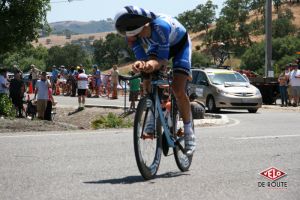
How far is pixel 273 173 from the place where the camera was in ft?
25.3

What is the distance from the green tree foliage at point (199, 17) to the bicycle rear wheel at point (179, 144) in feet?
388

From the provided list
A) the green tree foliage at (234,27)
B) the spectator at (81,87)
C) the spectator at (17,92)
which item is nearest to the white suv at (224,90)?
the spectator at (81,87)

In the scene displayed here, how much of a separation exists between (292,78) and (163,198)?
2110 cm

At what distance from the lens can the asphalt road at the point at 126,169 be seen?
6387 millimetres

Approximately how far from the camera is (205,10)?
12925 cm

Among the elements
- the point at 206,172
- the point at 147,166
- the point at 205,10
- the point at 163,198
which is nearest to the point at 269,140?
the point at 206,172

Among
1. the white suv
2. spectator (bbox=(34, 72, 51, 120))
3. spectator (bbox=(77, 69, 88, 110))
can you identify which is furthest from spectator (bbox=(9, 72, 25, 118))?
the white suv

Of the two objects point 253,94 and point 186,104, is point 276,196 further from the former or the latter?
point 253,94

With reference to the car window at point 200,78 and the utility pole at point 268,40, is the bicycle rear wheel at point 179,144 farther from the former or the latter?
the utility pole at point 268,40

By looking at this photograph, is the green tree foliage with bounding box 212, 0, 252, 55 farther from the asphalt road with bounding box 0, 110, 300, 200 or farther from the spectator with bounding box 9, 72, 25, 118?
the asphalt road with bounding box 0, 110, 300, 200

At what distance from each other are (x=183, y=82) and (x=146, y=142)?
2.64 feet

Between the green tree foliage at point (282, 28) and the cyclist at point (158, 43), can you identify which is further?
the green tree foliage at point (282, 28)

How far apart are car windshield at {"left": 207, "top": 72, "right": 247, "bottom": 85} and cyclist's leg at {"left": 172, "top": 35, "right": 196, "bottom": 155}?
17.3 meters

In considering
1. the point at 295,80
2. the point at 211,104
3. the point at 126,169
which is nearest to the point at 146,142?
the point at 126,169
